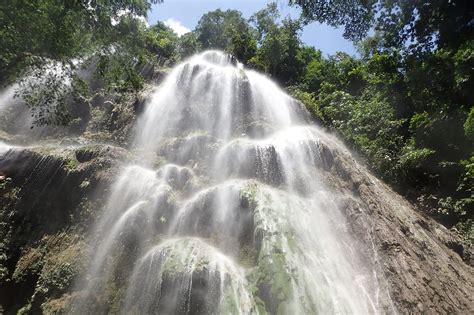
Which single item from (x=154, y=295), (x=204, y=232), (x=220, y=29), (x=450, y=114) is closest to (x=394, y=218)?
(x=204, y=232)

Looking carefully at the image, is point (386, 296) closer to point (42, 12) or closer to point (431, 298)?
point (431, 298)

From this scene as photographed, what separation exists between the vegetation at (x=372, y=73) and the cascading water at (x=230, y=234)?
3864 millimetres

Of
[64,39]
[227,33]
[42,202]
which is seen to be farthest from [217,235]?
[227,33]

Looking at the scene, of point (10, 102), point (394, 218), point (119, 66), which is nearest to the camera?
point (394, 218)

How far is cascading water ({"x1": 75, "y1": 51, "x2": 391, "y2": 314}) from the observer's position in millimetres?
8383

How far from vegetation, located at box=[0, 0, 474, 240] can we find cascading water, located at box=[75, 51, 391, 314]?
12.7 feet

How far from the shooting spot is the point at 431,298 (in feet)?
28.7

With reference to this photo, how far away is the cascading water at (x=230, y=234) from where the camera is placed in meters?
8.38

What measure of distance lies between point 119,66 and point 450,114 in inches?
599

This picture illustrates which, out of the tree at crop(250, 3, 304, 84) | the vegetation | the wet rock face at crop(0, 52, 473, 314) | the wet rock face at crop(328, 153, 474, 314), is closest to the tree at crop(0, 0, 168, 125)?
the vegetation

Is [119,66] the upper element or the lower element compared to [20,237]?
upper

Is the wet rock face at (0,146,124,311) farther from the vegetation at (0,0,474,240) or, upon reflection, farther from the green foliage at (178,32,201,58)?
the green foliage at (178,32,201,58)

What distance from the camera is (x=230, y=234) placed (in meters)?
10.5

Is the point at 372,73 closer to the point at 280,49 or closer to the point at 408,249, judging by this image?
the point at 280,49
